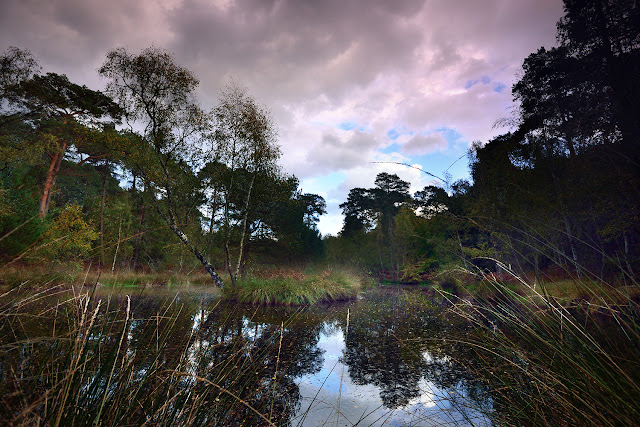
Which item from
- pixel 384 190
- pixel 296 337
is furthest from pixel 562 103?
pixel 384 190

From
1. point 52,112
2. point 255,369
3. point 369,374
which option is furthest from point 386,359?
Result: point 52,112

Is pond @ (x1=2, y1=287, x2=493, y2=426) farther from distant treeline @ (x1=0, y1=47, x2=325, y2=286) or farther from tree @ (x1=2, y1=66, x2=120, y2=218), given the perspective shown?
tree @ (x1=2, y1=66, x2=120, y2=218)

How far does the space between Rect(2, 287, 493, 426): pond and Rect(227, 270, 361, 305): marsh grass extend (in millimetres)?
3651

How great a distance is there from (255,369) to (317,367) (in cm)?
383

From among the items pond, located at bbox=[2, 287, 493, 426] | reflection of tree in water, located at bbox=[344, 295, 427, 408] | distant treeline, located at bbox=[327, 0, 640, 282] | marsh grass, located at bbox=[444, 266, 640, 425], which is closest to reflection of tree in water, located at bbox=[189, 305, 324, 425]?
pond, located at bbox=[2, 287, 493, 426]

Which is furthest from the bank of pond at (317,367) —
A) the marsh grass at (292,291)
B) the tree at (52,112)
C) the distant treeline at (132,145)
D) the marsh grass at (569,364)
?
the tree at (52,112)

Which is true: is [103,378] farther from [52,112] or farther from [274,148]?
[52,112]

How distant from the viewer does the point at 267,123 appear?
15461 millimetres

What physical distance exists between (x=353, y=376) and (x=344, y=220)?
133 ft

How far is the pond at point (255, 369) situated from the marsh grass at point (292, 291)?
365 cm

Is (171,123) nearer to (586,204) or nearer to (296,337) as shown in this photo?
(296,337)

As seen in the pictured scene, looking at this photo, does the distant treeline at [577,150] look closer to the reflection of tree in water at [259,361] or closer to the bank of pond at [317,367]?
the bank of pond at [317,367]

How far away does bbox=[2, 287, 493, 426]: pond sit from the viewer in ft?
4.94

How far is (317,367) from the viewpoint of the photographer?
5152 millimetres
